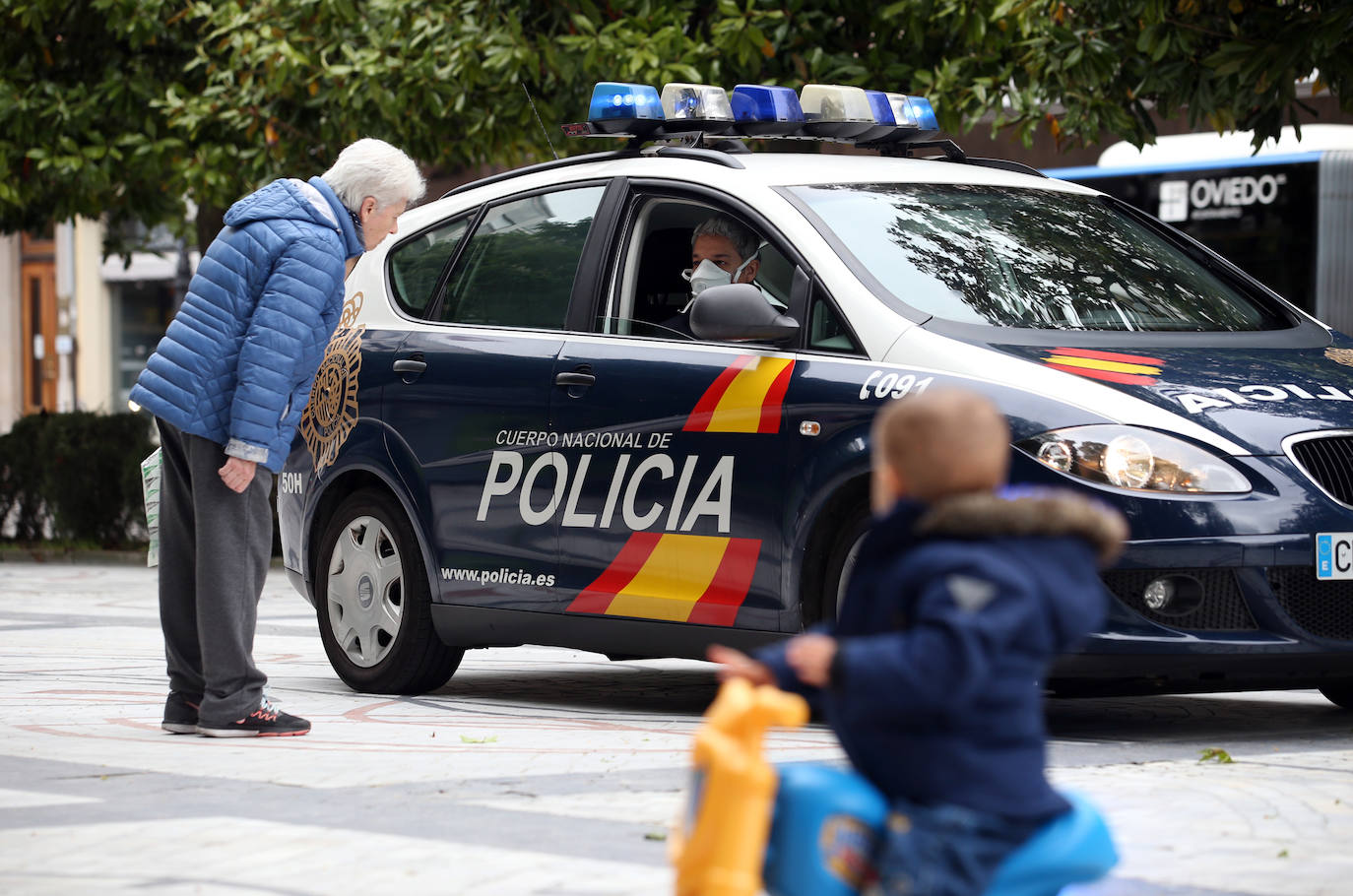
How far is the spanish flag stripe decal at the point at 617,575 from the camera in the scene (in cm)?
702

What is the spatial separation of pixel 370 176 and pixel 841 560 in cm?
185

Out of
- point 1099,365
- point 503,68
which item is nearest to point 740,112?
point 1099,365

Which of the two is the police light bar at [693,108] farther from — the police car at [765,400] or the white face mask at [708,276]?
the white face mask at [708,276]

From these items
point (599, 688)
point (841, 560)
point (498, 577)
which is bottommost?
point (599, 688)

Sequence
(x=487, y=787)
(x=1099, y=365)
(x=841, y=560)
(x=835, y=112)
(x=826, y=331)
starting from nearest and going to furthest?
(x=487, y=787), (x=1099, y=365), (x=841, y=560), (x=826, y=331), (x=835, y=112)

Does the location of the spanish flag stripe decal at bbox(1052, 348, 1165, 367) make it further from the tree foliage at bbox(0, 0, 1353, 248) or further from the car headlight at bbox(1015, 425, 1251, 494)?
the tree foliage at bbox(0, 0, 1353, 248)

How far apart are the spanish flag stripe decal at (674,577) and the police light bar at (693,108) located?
175cm

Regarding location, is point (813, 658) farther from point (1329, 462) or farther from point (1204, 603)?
point (1329, 462)

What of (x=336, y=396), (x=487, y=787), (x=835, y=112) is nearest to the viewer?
(x=487, y=787)

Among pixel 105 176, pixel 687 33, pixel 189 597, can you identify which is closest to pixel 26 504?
pixel 105 176

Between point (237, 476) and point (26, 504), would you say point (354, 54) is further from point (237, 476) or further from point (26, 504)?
point (237, 476)

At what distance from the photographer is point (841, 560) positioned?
256 inches

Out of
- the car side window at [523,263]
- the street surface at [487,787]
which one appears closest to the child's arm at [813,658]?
the street surface at [487,787]

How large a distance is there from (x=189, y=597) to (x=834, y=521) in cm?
197
